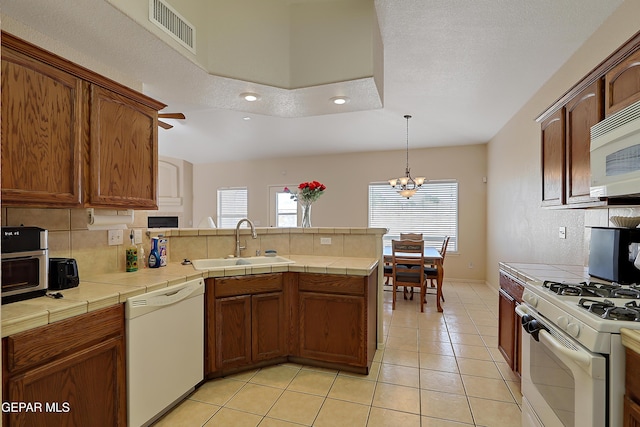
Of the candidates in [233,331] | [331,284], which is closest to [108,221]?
[233,331]

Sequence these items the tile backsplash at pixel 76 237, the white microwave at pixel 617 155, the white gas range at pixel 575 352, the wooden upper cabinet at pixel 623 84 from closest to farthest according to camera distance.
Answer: the white gas range at pixel 575 352 < the white microwave at pixel 617 155 < the wooden upper cabinet at pixel 623 84 < the tile backsplash at pixel 76 237

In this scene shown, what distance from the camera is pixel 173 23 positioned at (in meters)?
1.86

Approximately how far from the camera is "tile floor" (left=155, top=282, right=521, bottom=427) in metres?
1.88

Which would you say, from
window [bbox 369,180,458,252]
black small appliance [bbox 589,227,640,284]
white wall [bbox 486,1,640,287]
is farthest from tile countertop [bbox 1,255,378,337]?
window [bbox 369,180,458,252]

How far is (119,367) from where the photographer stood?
160 cm

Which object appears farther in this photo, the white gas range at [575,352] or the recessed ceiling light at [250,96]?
the recessed ceiling light at [250,96]

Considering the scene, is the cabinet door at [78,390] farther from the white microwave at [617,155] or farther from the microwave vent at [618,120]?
the microwave vent at [618,120]

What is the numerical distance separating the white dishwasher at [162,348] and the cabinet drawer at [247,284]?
149mm

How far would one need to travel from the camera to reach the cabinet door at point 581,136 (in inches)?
69.6

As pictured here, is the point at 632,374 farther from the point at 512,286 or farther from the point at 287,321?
the point at 287,321

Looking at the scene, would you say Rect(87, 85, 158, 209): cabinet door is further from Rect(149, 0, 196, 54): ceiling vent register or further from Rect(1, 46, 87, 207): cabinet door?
Rect(149, 0, 196, 54): ceiling vent register

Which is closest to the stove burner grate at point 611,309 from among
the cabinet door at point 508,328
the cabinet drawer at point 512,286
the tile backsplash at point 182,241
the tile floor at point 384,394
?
the cabinet drawer at point 512,286

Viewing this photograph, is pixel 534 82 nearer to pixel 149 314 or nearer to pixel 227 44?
pixel 227 44

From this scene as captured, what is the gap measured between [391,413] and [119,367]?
1.63 meters
